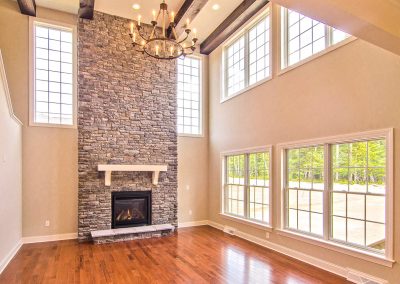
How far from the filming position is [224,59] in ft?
25.6

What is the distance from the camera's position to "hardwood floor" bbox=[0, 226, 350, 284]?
164 inches

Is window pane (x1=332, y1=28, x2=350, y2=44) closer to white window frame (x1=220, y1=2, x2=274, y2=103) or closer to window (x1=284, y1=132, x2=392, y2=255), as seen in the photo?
white window frame (x1=220, y1=2, x2=274, y2=103)

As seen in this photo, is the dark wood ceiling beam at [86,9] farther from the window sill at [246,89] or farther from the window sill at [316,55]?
the window sill at [316,55]

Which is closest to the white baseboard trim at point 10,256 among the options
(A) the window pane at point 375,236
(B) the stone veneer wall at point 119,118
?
(B) the stone veneer wall at point 119,118

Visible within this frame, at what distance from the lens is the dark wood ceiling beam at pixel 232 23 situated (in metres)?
6.10

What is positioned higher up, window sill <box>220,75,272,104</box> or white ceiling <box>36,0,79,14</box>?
white ceiling <box>36,0,79,14</box>

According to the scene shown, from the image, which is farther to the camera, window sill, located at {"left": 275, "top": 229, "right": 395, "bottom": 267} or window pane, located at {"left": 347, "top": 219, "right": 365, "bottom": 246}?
window pane, located at {"left": 347, "top": 219, "right": 365, "bottom": 246}

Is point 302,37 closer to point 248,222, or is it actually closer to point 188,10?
point 188,10

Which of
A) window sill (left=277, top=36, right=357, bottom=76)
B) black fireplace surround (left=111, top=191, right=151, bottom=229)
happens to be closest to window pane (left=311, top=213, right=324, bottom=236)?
window sill (left=277, top=36, right=357, bottom=76)

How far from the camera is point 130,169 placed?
6.77 meters

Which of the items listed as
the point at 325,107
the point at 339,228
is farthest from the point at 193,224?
the point at 325,107

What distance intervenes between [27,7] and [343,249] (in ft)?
25.2

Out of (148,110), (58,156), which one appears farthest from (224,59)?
(58,156)

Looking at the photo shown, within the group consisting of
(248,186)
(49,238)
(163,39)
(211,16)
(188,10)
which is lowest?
(49,238)
